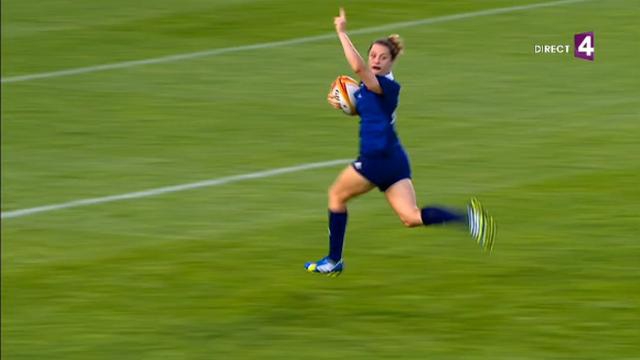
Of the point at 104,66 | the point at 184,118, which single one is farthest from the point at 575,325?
the point at 104,66

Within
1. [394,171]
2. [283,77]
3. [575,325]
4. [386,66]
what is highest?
[283,77]

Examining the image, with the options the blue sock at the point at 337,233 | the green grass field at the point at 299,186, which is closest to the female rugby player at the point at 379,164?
the blue sock at the point at 337,233

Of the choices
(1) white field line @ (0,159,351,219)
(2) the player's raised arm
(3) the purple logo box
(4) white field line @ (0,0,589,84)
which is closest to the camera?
(2) the player's raised arm

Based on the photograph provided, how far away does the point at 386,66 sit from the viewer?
36.7 feet

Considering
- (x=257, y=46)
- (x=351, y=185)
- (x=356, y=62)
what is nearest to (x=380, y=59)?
(x=356, y=62)

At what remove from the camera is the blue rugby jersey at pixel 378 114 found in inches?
440

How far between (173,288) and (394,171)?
1.76m

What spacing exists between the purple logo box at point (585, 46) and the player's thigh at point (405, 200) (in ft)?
35.5

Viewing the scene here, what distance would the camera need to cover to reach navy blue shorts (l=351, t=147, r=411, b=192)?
1132 cm

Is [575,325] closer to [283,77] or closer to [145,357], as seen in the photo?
[145,357]

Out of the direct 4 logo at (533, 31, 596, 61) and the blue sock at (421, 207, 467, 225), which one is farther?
the direct 4 logo at (533, 31, 596, 61)

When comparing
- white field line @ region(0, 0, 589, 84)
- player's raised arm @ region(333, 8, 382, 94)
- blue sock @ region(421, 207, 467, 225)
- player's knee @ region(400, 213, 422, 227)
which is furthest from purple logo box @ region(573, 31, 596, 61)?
player's raised arm @ region(333, 8, 382, 94)

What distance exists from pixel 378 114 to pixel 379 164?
36cm

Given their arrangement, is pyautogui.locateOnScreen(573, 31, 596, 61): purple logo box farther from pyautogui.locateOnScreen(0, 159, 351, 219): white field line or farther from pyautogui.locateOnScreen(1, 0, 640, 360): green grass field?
pyautogui.locateOnScreen(0, 159, 351, 219): white field line
